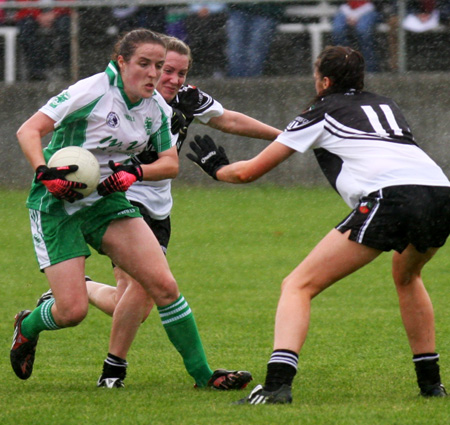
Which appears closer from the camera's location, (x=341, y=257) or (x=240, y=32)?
(x=341, y=257)

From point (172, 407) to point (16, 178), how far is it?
32.7ft

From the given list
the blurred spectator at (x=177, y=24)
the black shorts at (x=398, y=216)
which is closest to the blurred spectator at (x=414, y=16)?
the blurred spectator at (x=177, y=24)

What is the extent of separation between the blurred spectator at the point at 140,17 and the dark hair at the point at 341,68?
358 inches

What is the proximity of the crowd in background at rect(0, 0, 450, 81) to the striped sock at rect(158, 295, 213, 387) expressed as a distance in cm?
888

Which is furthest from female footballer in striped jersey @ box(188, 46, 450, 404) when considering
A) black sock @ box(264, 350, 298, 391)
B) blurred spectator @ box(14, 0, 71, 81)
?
blurred spectator @ box(14, 0, 71, 81)

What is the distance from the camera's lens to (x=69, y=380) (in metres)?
5.79

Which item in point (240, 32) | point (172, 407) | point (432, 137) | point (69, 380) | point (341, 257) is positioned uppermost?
point (341, 257)

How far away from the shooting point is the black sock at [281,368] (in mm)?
4805

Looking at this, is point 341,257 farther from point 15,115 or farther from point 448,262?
point 15,115

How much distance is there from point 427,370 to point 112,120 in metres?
2.06

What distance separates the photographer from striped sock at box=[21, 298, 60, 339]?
5.58 meters

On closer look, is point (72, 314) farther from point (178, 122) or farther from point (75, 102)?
point (178, 122)

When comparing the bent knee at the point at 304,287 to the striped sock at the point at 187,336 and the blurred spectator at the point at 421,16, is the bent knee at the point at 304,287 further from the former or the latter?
the blurred spectator at the point at 421,16

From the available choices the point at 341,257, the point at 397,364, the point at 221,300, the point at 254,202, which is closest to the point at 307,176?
the point at 254,202
